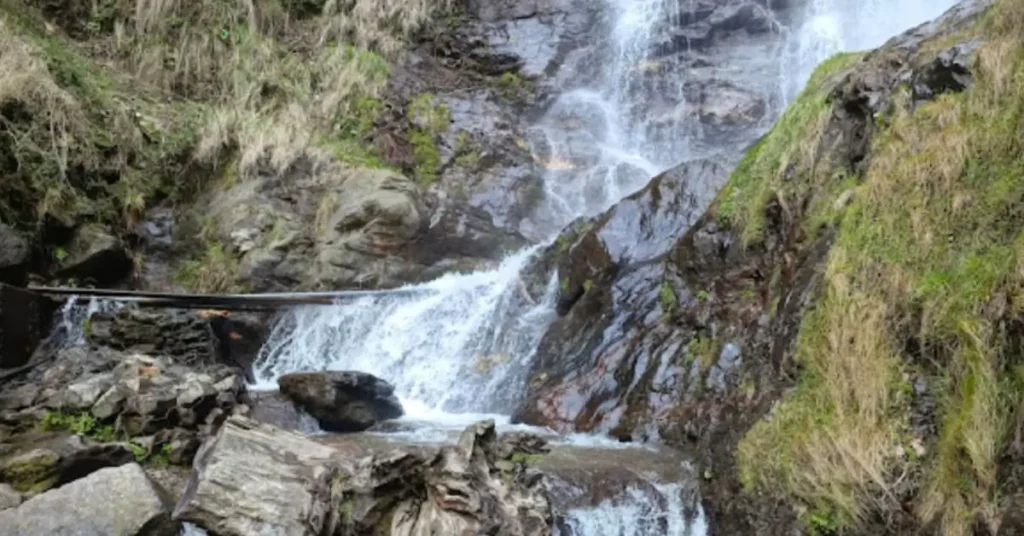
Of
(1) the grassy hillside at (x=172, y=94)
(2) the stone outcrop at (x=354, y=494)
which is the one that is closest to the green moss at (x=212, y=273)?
(1) the grassy hillside at (x=172, y=94)

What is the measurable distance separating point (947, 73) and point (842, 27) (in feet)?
31.6

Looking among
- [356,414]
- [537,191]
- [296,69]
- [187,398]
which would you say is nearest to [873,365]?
[356,414]

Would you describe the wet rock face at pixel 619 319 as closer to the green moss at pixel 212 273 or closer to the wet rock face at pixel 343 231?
the wet rock face at pixel 343 231

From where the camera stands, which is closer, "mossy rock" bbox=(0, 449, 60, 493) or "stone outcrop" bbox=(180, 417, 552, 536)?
"stone outcrop" bbox=(180, 417, 552, 536)

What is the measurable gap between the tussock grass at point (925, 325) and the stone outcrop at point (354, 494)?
1.48 m

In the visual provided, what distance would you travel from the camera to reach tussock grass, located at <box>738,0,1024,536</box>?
3.32 m

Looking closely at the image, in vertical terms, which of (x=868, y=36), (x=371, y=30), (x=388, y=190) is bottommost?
(x=388, y=190)

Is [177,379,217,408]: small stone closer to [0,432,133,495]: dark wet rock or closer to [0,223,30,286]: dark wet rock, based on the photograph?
[0,432,133,495]: dark wet rock

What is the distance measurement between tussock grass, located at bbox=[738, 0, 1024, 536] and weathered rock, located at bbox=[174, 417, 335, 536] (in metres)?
2.42

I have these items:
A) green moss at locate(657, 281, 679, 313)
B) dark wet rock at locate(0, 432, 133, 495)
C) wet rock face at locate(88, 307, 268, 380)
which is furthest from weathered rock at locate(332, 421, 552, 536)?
wet rock face at locate(88, 307, 268, 380)

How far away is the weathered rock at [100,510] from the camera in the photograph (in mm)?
4082

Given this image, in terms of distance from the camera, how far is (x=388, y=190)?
34.9 ft

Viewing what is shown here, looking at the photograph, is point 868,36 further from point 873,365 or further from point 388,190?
point 873,365

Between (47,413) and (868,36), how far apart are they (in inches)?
533
